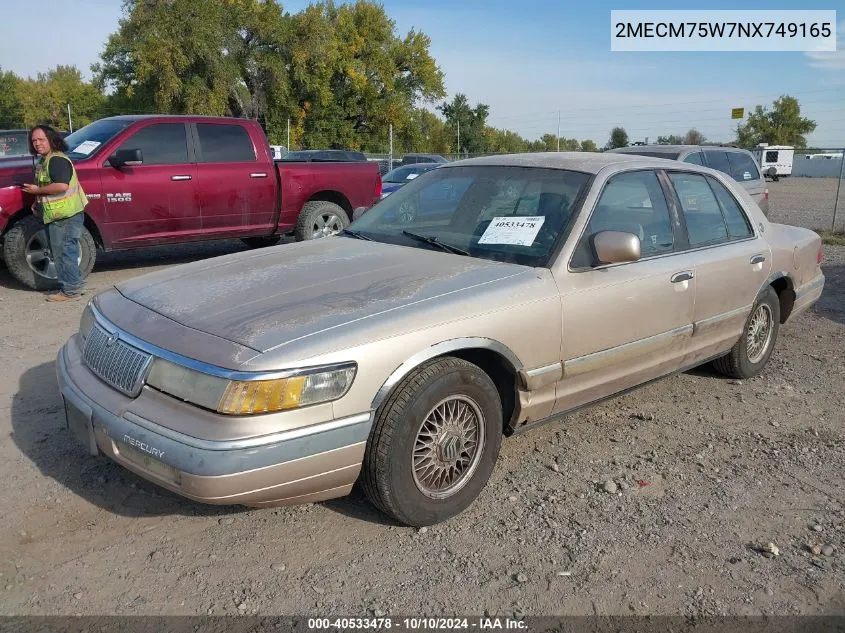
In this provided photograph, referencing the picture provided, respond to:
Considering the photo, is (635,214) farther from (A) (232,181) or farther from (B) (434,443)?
(A) (232,181)

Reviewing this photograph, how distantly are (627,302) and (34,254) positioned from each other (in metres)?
6.22

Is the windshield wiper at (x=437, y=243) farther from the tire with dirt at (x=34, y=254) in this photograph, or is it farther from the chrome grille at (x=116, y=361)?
the tire with dirt at (x=34, y=254)

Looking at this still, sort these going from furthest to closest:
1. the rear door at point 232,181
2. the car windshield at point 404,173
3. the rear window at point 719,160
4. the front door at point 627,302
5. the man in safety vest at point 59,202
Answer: the car windshield at point 404,173 → the rear window at point 719,160 → the rear door at point 232,181 → the man in safety vest at point 59,202 → the front door at point 627,302

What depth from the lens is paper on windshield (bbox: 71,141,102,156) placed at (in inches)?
307

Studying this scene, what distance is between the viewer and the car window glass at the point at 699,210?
4.39 m

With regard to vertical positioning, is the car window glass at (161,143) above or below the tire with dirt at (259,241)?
above

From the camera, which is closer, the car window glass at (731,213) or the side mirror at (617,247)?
the side mirror at (617,247)

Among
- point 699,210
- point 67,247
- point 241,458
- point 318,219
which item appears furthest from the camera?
point 318,219

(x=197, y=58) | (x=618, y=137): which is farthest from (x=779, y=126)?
(x=197, y=58)

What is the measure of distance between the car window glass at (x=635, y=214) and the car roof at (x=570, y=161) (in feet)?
0.32

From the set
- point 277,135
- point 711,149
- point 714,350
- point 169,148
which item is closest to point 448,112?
point 277,135

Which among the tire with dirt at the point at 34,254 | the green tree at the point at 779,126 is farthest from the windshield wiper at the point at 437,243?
the green tree at the point at 779,126

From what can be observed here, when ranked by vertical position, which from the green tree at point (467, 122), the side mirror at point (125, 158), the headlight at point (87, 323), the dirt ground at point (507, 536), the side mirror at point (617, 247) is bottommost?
the dirt ground at point (507, 536)

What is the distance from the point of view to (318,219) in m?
9.40
